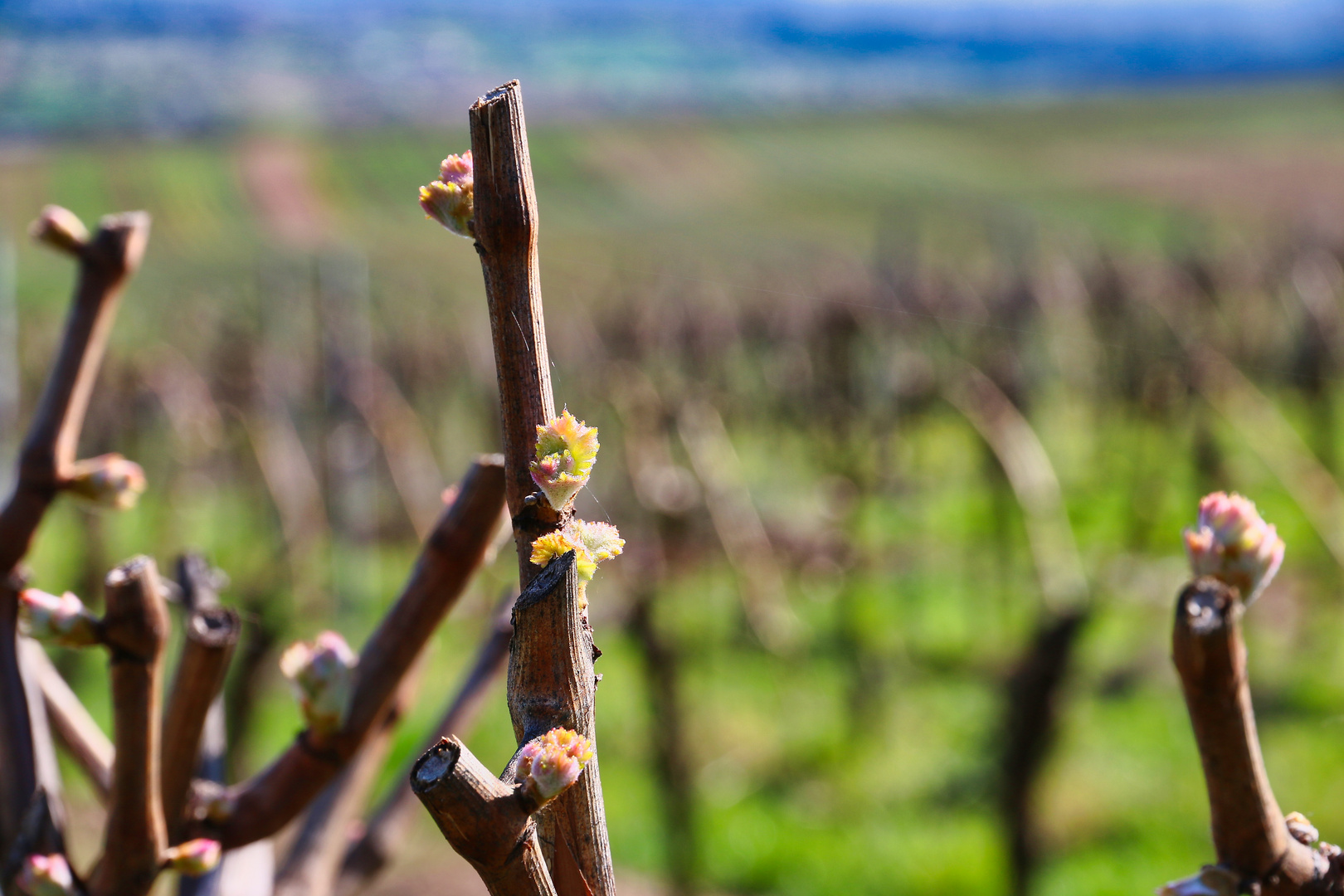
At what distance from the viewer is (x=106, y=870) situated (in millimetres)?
953

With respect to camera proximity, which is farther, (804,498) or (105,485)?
(804,498)

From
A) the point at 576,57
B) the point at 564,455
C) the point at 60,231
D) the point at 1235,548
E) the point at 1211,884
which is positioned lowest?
the point at 1211,884

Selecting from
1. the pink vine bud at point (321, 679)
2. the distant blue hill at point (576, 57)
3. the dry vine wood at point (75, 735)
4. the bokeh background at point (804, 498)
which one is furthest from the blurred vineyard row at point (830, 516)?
the distant blue hill at point (576, 57)

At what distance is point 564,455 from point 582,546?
0.18 ft

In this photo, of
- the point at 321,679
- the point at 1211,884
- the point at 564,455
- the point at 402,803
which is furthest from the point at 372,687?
the point at 1211,884

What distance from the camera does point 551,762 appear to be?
0.56 meters

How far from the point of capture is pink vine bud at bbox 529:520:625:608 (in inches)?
23.6

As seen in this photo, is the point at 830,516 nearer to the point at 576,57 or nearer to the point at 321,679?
the point at 321,679

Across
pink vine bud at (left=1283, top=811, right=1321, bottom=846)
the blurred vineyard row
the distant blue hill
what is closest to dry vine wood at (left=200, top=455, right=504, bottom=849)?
the blurred vineyard row

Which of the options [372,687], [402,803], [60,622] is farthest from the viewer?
[402,803]

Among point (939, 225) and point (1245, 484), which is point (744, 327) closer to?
point (1245, 484)

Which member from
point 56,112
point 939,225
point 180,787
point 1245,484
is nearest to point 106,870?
point 180,787

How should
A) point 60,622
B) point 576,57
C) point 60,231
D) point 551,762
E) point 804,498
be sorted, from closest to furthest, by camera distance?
point 551,762, point 60,622, point 60,231, point 804,498, point 576,57

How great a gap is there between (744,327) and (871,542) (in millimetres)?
4071
